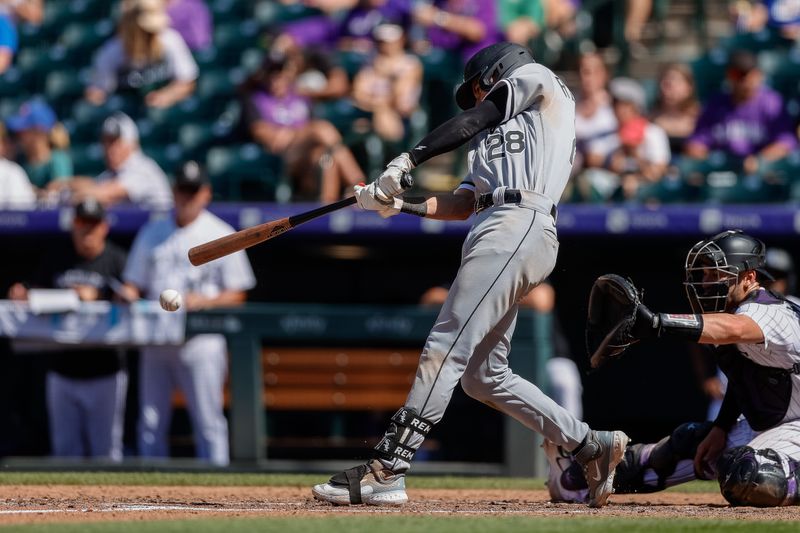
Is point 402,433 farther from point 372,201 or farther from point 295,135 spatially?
point 295,135

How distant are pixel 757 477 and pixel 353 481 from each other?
4.70ft

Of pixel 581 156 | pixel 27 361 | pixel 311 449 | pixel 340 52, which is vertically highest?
pixel 340 52

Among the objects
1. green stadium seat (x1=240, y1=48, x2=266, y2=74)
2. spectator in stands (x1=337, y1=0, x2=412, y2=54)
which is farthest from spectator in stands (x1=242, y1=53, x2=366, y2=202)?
spectator in stands (x1=337, y1=0, x2=412, y2=54)

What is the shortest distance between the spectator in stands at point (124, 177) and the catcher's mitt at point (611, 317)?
4.56 m

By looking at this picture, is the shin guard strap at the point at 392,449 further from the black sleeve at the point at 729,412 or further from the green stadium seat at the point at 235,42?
the green stadium seat at the point at 235,42

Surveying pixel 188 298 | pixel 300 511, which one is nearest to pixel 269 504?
pixel 300 511

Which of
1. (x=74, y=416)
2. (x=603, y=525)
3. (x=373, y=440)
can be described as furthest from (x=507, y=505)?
(x=74, y=416)

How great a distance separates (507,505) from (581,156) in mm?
3752

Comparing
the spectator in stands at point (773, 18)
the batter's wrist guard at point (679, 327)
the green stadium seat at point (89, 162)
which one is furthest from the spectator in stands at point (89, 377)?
the spectator in stands at point (773, 18)

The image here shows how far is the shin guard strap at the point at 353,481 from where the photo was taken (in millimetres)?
4434

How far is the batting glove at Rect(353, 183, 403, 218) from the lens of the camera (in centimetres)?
454

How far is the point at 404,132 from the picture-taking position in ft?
28.4

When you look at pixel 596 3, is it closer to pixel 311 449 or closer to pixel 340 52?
pixel 340 52

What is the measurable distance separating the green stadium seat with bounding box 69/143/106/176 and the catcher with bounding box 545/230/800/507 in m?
5.44
